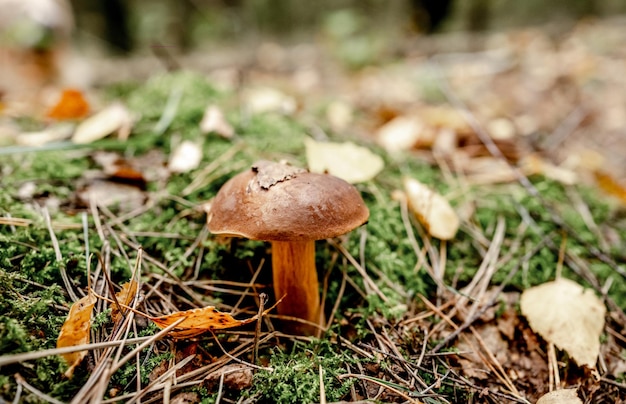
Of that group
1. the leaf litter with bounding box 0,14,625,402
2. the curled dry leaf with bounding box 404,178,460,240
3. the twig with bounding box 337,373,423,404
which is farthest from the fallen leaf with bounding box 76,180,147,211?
the curled dry leaf with bounding box 404,178,460,240

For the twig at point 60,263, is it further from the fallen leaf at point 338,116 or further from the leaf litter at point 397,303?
the fallen leaf at point 338,116

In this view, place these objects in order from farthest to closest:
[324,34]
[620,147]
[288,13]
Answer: [288,13]
[324,34]
[620,147]

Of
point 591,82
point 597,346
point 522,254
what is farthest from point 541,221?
point 591,82

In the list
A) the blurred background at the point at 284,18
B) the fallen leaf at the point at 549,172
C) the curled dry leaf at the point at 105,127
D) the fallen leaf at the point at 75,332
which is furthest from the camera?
the blurred background at the point at 284,18

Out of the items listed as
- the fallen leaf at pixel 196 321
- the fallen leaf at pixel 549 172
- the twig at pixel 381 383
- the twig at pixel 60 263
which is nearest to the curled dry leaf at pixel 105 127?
the twig at pixel 60 263

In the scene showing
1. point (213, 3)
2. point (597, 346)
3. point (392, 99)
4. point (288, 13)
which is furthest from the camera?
point (288, 13)

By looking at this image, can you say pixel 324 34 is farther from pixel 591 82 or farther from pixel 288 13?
pixel 288 13

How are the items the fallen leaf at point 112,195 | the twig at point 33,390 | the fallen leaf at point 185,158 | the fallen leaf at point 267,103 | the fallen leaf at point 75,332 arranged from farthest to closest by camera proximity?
the fallen leaf at point 267,103 → the fallen leaf at point 185,158 → the fallen leaf at point 112,195 → the fallen leaf at point 75,332 → the twig at point 33,390

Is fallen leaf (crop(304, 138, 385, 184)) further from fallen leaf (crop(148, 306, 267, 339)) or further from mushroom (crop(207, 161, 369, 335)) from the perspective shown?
fallen leaf (crop(148, 306, 267, 339))
